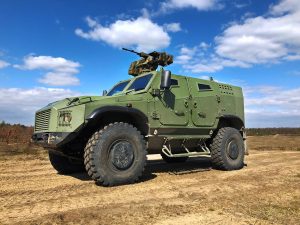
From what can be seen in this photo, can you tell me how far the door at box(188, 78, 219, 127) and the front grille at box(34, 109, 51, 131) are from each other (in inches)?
124

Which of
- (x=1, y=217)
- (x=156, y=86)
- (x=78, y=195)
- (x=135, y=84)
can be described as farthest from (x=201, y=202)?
(x=135, y=84)

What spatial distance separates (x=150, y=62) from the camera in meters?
9.12

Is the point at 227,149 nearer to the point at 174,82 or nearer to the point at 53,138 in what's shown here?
the point at 174,82

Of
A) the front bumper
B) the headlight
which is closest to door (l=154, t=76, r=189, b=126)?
the headlight

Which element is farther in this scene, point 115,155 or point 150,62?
point 150,62

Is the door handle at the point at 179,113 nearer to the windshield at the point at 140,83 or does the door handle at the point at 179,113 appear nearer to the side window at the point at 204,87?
the windshield at the point at 140,83

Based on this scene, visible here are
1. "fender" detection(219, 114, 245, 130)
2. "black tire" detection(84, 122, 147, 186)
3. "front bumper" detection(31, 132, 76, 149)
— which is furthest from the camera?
"fender" detection(219, 114, 245, 130)

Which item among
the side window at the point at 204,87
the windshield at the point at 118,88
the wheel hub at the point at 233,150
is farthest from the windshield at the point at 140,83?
the wheel hub at the point at 233,150

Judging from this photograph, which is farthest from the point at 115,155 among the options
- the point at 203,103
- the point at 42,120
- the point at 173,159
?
the point at 173,159

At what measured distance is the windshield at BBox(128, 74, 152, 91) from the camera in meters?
7.64

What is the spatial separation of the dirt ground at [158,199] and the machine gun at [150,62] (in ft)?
9.23

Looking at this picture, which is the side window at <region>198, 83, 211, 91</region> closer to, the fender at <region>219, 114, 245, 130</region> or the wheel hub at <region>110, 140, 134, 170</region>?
the fender at <region>219, 114, 245, 130</region>

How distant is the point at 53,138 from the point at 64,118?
0.41 m

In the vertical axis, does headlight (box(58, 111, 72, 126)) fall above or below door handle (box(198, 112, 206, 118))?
below
